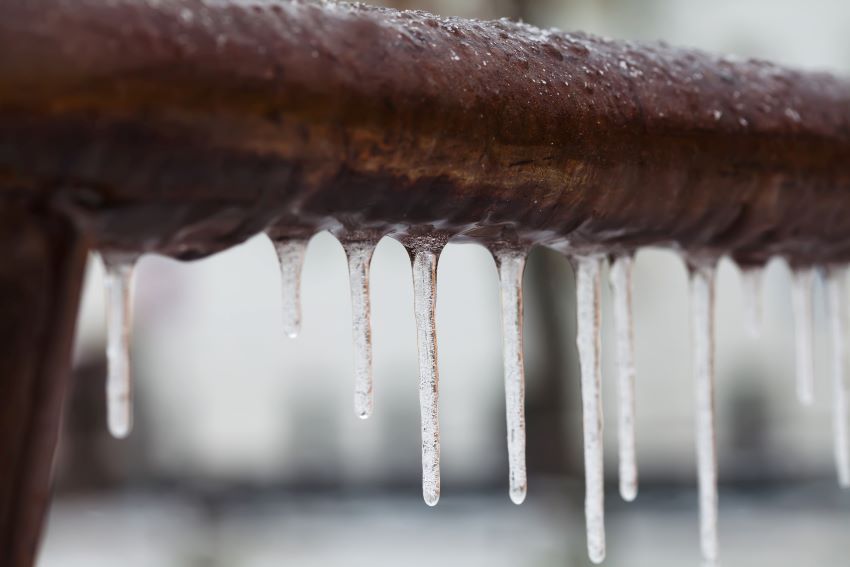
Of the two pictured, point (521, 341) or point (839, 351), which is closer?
point (521, 341)

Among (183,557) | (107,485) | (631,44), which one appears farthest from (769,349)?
(631,44)

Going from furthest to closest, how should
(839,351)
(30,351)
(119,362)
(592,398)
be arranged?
1. (839,351)
2. (592,398)
3. (119,362)
4. (30,351)

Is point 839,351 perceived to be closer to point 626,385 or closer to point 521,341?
point 626,385

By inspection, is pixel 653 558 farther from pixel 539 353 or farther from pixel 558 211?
Result: pixel 558 211

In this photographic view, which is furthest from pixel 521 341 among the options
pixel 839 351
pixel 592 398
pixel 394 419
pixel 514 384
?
pixel 394 419

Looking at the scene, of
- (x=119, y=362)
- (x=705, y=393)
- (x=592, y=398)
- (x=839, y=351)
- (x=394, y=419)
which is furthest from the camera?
(x=394, y=419)
